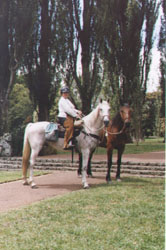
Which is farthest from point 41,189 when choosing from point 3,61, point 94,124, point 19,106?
point 19,106

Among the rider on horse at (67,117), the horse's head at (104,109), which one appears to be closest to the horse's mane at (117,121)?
the horse's head at (104,109)

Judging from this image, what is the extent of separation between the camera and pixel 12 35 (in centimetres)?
1844

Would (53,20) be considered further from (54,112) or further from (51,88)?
(54,112)

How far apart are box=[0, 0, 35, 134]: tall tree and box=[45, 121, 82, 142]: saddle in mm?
10477

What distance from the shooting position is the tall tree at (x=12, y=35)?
18.2 m

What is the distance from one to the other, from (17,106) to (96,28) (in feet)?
69.1

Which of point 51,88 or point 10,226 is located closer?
point 10,226

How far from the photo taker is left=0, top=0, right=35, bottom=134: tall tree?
18250 millimetres

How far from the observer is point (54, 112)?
3778cm

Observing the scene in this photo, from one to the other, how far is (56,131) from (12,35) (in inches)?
448

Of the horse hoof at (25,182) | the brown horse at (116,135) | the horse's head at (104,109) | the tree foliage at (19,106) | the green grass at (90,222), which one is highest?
the tree foliage at (19,106)

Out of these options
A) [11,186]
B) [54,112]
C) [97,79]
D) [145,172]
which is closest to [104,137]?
[145,172]

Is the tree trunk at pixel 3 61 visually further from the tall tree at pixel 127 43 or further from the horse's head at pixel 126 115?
the horse's head at pixel 126 115

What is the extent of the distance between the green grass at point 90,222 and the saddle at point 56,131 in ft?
4.98
